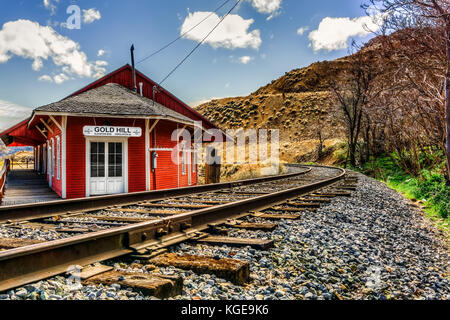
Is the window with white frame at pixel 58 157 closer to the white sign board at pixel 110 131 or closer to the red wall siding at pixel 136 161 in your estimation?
the white sign board at pixel 110 131

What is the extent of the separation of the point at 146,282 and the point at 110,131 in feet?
35.4

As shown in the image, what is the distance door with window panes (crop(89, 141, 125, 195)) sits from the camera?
13484 millimetres

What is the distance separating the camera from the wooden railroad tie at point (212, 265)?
2.97m

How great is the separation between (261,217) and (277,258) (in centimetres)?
241

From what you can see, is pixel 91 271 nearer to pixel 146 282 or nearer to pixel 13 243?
pixel 146 282

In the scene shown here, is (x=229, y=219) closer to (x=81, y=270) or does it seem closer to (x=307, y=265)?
(x=307, y=265)

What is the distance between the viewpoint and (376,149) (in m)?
29.3

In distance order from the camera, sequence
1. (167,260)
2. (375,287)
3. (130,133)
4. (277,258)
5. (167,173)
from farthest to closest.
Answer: (167,173) < (130,133) < (277,258) < (167,260) < (375,287)

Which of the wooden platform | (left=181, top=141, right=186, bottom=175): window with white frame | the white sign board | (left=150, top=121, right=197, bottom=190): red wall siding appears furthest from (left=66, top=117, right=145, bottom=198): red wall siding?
(left=181, top=141, right=186, bottom=175): window with white frame

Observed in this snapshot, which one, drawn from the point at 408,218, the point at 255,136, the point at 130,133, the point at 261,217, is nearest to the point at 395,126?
the point at 408,218

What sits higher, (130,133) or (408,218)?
(130,133)

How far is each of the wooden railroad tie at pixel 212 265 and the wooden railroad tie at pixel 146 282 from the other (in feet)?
1.38

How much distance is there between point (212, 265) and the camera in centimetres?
314

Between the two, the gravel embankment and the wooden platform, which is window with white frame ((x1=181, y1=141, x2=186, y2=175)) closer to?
the wooden platform
